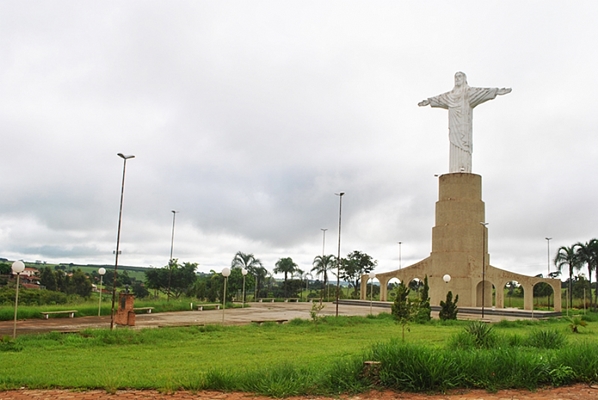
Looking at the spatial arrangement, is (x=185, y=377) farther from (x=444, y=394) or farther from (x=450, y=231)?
(x=450, y=231)

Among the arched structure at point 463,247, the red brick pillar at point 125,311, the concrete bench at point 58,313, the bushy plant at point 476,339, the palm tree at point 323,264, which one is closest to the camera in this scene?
the bushy plant at point 476,339

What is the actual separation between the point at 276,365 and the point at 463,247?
125ft

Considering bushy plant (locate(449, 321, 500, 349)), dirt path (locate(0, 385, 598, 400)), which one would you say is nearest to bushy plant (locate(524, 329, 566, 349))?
bushy plant (locate(449, 321, 500, 349))

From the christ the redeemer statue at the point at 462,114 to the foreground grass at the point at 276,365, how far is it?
33.8 m

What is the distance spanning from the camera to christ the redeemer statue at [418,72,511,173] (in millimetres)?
45094

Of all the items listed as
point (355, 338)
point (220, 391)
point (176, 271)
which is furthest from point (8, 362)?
point (176, 271)

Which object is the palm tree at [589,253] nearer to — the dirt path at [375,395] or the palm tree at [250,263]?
the palm tree at [250,263]

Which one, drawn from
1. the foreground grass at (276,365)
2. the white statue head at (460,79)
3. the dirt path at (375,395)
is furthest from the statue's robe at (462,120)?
the dirt path at (375,395)

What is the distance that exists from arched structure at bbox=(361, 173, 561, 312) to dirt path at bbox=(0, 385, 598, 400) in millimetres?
37277

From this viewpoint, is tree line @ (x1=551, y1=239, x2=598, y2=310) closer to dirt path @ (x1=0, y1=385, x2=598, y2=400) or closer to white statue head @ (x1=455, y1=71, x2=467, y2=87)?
white statue head @ (x1=455, y1=71, x2=467, y2=87)

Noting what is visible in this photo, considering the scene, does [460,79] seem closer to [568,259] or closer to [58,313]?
[568,259]

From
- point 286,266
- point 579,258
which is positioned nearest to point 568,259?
point 579,258

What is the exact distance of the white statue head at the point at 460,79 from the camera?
151 feet

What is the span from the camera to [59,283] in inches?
1917
